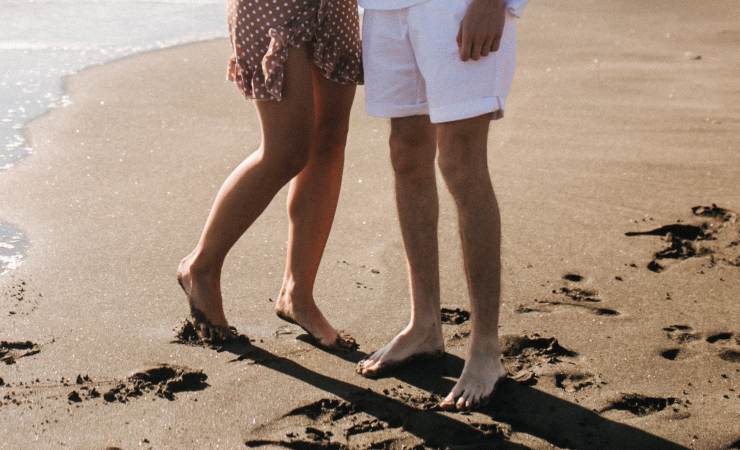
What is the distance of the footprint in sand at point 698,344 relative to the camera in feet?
10.8

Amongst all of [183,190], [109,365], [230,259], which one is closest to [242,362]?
[109,365]

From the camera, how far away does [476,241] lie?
301cm

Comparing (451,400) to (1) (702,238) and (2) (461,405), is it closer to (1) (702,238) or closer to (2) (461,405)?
(2) (461,405)

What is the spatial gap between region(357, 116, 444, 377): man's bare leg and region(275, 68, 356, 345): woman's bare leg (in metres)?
0.26

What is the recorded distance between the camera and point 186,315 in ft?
12.0

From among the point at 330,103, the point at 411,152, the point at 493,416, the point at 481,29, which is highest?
the point at 481,29

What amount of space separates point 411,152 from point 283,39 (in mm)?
→ 504

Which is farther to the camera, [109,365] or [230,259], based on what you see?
[230,259]

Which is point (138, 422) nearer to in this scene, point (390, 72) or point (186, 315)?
point (186, 315)

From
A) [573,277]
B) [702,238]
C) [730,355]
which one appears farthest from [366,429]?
→ [702,238]

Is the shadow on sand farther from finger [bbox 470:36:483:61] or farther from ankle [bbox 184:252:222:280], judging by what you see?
finger [bbox 470:36:483:61]

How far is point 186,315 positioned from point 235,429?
0.86 meters

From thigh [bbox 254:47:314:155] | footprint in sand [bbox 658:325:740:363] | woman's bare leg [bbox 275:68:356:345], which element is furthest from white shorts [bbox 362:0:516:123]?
→ footprint in sand [bbox 658:325:740:363]

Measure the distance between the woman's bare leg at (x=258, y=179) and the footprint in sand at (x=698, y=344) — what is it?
130cm
